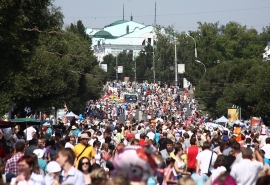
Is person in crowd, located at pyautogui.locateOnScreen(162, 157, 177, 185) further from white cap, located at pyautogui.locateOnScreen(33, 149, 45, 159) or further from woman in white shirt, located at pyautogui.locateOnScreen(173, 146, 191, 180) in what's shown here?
white cap, located at pyautogui.locateOnScreen(33, 149, 45, 159)

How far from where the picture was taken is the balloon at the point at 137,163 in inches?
254

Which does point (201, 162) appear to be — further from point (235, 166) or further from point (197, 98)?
point (197, 98)

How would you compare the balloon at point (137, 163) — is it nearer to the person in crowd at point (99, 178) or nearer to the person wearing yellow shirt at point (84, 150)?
the person in crowd at point (99, 178)

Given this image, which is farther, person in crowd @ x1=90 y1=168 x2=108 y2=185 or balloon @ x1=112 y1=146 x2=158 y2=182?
person in crowd @ x1=90 y1=168 x2=108 y2=185

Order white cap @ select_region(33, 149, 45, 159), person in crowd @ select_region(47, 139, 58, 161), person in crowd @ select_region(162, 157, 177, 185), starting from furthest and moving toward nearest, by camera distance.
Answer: person in crowd @ select_region(47, 139, 58, 161), white cap @ select_region(33, 149, 45, 159), person in crowd @ select_region(162, 157, 177, 185)

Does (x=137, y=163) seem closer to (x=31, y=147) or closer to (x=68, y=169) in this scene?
(x=68, y=169)

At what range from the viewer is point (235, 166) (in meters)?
11.0

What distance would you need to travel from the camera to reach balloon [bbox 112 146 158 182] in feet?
21.2

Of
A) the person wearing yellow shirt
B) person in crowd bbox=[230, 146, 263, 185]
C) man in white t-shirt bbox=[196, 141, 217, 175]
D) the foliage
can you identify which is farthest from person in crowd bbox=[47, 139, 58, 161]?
person in crowd bbox=[230, 146, 263, 185]

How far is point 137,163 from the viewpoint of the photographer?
6441 millimetres

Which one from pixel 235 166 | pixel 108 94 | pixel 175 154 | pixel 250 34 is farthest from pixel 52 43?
pixel 250 34

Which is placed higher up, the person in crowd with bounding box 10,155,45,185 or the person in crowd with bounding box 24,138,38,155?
the person in crowd with bounding box 10,155,45,185

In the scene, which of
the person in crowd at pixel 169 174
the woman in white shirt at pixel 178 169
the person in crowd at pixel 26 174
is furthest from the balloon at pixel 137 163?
the woman in white shirt at pixel 178 169

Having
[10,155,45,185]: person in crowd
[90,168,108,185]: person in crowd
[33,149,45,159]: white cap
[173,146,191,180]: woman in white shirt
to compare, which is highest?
[90,168,108,185]: person in crowd
